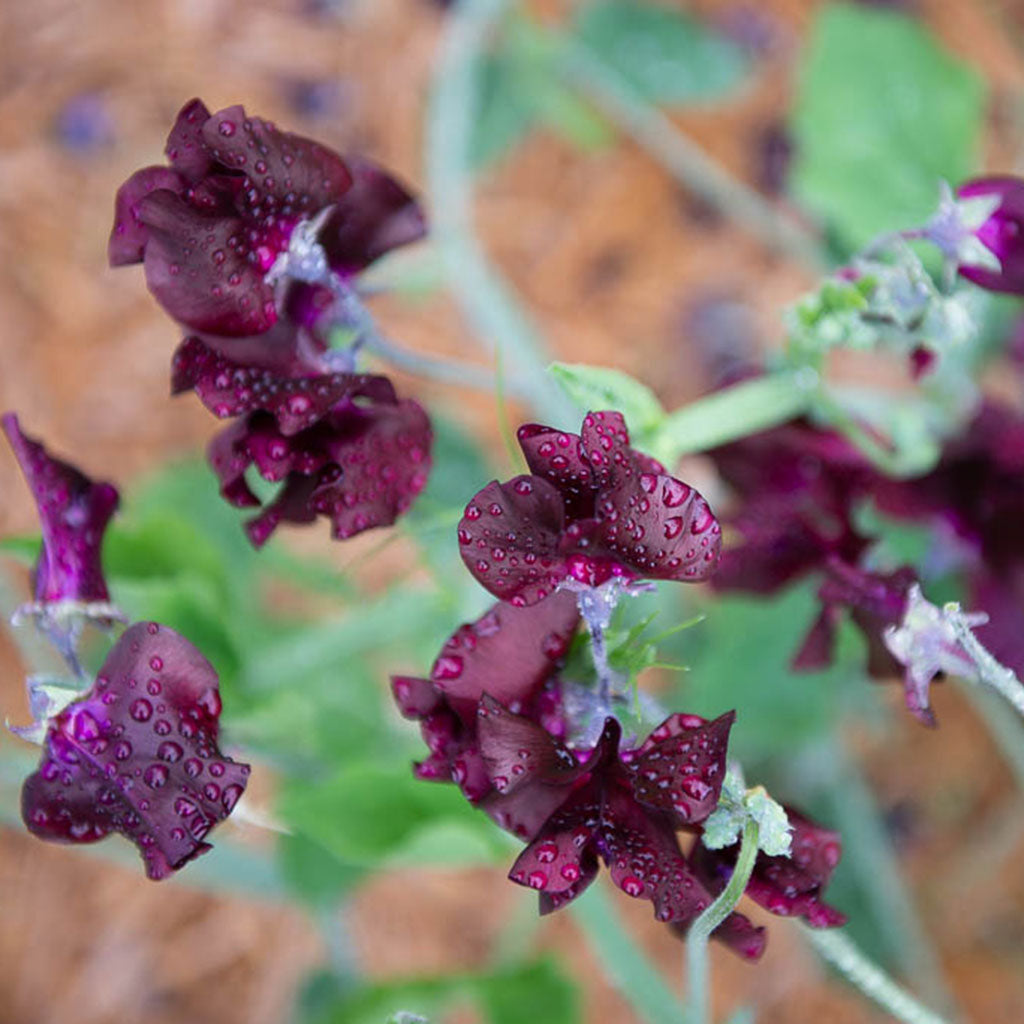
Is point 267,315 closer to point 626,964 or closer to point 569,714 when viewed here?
point 569,714

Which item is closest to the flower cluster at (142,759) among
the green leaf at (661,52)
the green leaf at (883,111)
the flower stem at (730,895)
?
the flower stem at (730,895)

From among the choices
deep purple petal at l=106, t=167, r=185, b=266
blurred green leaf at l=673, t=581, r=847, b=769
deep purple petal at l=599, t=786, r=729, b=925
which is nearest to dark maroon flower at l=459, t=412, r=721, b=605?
deep purple petal at l=599, t=786, r=729, b=925

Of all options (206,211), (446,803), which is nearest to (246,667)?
(446,803)

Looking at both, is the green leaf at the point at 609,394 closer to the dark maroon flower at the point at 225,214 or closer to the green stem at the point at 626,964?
the dark maroon flower at the point at 225,214

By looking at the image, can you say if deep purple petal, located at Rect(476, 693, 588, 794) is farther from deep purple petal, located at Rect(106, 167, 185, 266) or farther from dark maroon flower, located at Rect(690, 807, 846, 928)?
deep purple petal, located at Rect(106, 167, 185, 266)

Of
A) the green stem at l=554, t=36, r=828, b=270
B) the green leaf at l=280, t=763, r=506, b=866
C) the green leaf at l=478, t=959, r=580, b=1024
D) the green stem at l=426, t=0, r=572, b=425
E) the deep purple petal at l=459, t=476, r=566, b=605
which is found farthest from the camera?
the green stem at l=554, t=36, r=828, b=270

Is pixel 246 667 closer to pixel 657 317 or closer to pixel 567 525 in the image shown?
pixel 567 525
